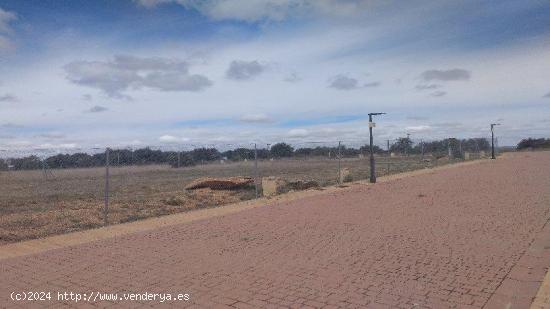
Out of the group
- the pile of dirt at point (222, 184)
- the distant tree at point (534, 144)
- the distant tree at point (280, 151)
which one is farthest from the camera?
the distant tree at point (534, 144)

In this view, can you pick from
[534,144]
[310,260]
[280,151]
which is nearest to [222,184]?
[310,260]

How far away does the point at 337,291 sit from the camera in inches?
218

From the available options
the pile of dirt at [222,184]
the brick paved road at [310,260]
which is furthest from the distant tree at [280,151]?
the brick paved road at [310,260]

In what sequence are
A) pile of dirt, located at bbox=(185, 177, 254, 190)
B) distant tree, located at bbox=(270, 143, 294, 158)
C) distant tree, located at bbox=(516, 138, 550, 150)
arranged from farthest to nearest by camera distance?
distant tree, located at bbox=(516, 138, 550, 150), distant tree, located at bbox=(270, 143, 294, 158), pile of dirt, located at bbox=(185, 177, 254, 190)

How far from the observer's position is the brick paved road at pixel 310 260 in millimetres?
5438

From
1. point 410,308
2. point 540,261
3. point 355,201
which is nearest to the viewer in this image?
point 410,308

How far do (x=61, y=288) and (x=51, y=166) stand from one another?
2432 centimetres

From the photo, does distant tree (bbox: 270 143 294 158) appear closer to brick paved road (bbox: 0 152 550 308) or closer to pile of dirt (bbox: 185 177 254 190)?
pile of dirt (bbox: 185 177 254 190)

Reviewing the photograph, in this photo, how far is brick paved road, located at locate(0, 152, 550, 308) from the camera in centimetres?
544

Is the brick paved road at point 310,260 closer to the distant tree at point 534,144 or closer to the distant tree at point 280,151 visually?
the distant tree at point 280,151

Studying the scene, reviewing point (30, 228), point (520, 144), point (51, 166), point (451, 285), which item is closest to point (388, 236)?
point (451, 285)

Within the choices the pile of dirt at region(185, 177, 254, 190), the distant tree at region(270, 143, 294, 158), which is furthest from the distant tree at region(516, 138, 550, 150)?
the pile of dirt at region(185, 177, 254, 190)

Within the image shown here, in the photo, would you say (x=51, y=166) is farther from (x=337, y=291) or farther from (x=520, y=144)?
(x=520, y=144)

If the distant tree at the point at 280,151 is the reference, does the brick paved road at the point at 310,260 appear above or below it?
below
